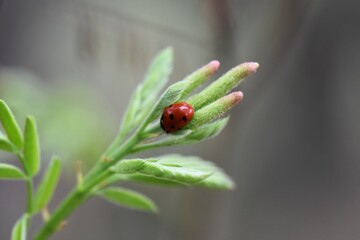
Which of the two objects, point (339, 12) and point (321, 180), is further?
point (321, 180)

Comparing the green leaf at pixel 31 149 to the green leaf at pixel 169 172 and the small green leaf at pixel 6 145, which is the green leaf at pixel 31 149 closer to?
the small green leaf at pixel 6 145

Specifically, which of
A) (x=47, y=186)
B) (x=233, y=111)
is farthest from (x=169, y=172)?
(x=233, y=111)

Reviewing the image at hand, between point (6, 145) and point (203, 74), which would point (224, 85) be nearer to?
point (203, 74)

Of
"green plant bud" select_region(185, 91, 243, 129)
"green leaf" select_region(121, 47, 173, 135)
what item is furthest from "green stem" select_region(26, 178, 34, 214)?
"green plant bud" select_region(185, 91, 243, 129)

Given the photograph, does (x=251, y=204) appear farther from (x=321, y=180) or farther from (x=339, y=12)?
(x=339, y=12)

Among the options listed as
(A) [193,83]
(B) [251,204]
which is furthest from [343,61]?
(A) [193,83]
